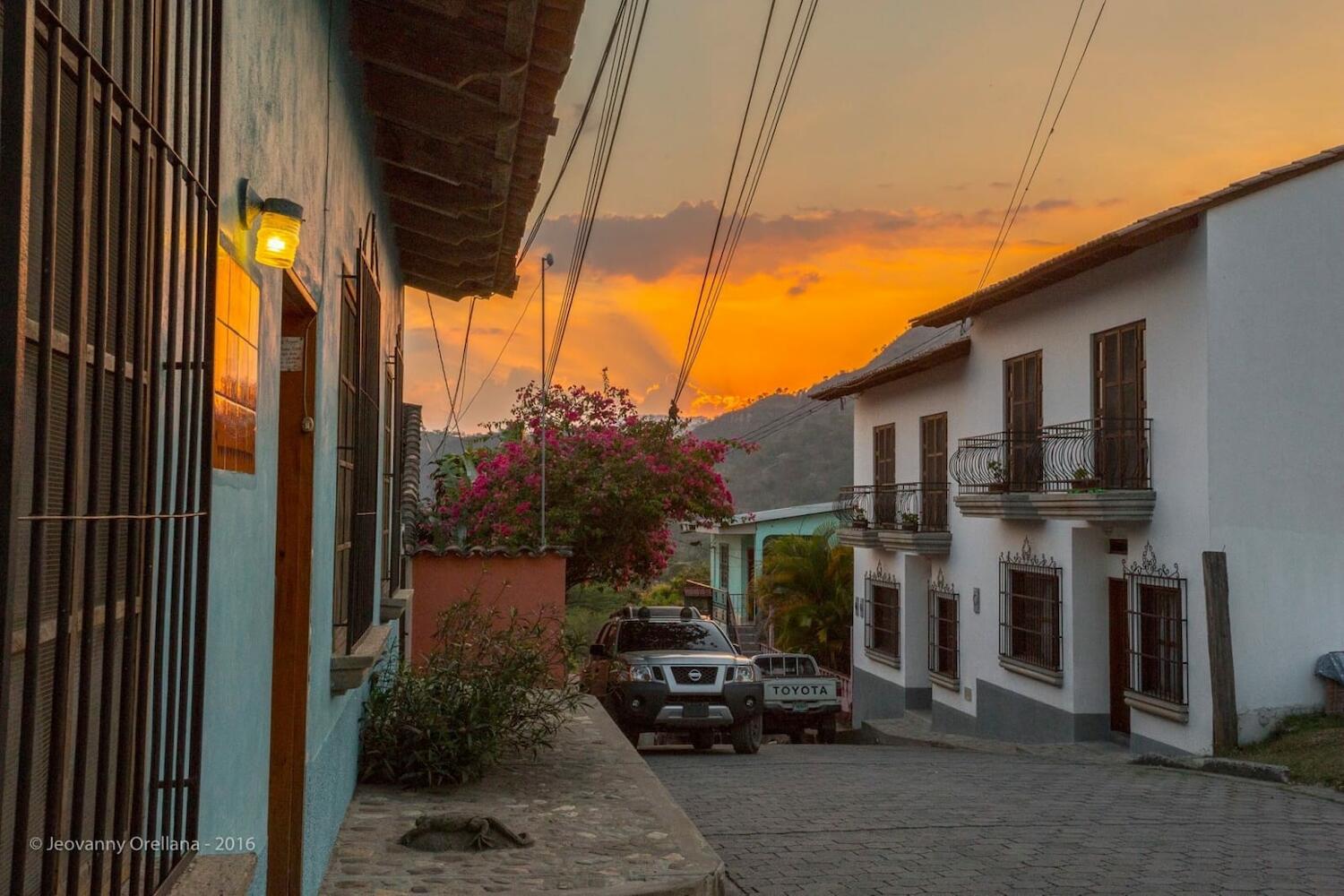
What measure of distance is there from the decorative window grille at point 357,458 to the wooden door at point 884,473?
17.1 metres

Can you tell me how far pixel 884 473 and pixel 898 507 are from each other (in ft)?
7.06

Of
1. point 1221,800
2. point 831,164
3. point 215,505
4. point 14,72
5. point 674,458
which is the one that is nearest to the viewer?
point 14,72

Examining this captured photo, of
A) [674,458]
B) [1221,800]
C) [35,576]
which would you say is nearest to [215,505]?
[35,576]

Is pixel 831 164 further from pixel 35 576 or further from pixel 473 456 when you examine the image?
pixel 35 576

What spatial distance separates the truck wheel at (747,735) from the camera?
15.1 meters

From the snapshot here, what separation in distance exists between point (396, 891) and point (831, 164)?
1216 cm

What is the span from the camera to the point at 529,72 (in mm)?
6070

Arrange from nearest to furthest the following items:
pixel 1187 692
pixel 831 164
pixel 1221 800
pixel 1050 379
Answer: pixel 1221 800 → pixel 1187 692 → pixel 831 164 → pixel 1050 379

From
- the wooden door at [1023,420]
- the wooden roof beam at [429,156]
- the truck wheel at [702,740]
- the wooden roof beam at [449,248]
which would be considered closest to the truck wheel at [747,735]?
the truck wheel at [702,740]

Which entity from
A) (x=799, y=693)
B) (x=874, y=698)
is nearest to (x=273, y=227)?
(x=799, y=693)

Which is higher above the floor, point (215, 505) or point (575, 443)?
point (575, 443)

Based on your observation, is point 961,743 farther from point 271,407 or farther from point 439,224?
point 271,407

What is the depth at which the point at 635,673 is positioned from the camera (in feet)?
48.3

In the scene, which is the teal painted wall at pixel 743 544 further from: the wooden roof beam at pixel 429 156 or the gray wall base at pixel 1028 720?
the wooden roof beam at pixel 429 156
